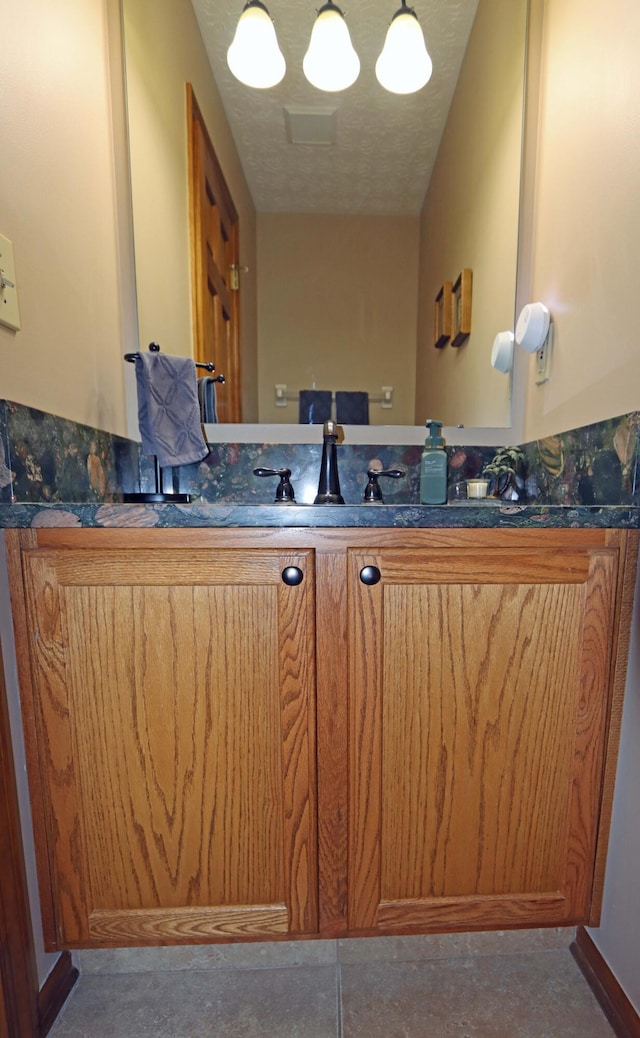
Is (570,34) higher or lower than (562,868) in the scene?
higher

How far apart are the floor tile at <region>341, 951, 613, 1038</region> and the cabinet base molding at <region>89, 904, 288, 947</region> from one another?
0.71 feet

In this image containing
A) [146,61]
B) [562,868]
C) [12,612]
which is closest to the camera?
[12,612]

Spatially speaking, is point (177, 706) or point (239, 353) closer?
point (177, 706)

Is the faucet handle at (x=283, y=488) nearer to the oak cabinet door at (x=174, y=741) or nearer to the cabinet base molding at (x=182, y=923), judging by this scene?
the oak cabinet door at (x=174, y=741)

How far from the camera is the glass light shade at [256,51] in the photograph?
1.11 metres

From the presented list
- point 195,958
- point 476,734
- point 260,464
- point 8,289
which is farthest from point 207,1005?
point 8,289

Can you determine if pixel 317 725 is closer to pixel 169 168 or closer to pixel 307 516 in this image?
pixel 307 516

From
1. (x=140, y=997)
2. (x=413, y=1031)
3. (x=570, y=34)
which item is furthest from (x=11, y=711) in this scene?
(x=570, y=34)

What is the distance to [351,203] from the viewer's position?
48.6 inches

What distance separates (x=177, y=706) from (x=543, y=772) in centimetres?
60

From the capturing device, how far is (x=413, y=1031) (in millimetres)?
733

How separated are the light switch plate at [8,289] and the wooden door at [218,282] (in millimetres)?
558

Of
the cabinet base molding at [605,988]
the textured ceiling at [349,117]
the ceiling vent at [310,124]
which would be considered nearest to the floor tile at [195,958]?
the cabinet base molding at [605,988]

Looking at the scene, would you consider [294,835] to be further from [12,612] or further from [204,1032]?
[12,612]
